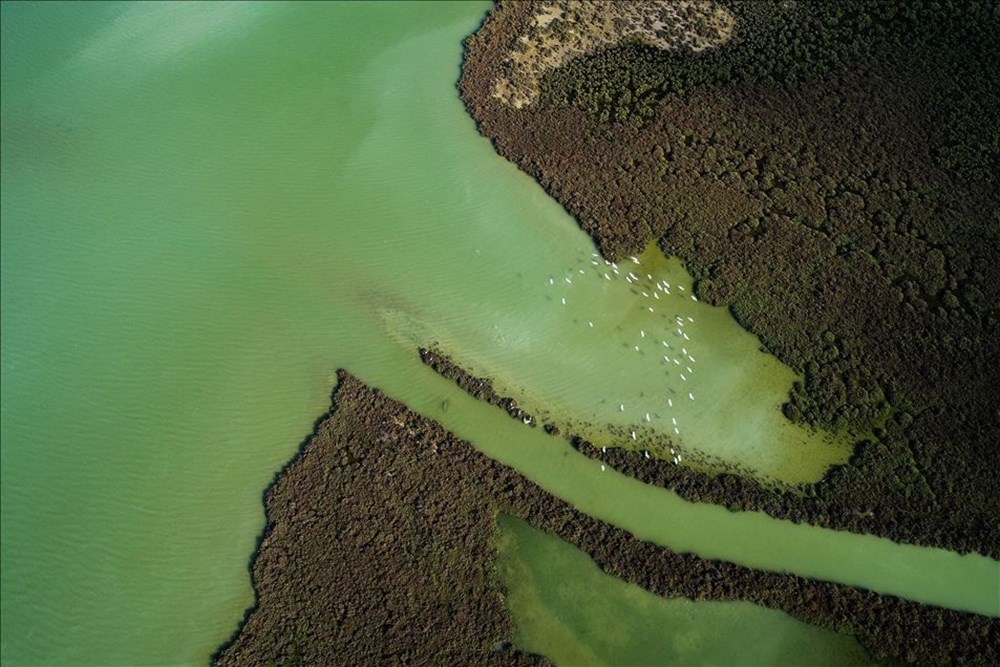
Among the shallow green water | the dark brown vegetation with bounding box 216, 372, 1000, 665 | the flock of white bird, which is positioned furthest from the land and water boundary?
the flock of white bird

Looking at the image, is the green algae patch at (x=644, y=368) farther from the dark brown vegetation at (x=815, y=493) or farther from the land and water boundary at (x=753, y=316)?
the land and water boundary at (x=753, y=316)

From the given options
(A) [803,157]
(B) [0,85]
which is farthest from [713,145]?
(B) [0,85]

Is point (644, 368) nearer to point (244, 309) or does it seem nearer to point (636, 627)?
point (636, 627)

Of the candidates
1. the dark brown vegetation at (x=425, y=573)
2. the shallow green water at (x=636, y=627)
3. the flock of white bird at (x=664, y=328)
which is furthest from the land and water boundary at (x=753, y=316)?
the flock of white bird at (x=664, y=328)

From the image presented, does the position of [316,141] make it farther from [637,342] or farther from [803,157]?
[803,157]

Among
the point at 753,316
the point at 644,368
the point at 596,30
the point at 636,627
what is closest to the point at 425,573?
the point at 636,627
